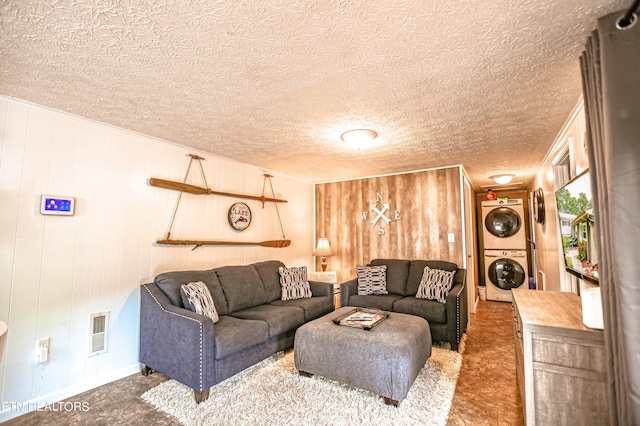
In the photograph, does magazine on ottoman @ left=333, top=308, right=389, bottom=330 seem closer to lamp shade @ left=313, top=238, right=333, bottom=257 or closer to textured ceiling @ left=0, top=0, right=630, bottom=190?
textured ceiling @ left=0, top=0, right=630, bottom=190

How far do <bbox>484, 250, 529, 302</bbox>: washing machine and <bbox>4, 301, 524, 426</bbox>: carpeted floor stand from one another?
287 cm

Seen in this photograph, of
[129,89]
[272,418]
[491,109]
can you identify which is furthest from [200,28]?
[272,418]

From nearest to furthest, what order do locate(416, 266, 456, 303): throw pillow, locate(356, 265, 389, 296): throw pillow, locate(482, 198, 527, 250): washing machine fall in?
locate(416, 266, 456, 303): throw pillow → locate(356, 265, 389, 296): throw pillow → locate(482, 198, 527, 250): washing machine

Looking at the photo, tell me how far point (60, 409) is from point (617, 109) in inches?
152

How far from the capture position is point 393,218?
4871 millimetres

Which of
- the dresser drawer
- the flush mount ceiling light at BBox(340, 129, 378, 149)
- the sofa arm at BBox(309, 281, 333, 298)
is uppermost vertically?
the flush mount ceiling light at BBox(340, 129, 378, 149)

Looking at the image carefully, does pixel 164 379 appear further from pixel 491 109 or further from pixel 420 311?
pixel 491 109

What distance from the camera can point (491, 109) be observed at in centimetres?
244

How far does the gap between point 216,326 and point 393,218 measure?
3.21 metres

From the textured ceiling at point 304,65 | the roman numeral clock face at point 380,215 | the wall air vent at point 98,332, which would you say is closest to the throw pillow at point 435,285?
the roman numeral clock face at point 380,215

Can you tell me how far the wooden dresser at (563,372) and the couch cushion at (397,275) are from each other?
7.83 ft

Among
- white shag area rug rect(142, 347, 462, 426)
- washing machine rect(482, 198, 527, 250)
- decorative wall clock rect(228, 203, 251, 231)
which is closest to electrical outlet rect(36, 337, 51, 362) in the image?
white shag area rug rect(142, 347, 462, 426)

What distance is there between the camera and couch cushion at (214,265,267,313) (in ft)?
10.7

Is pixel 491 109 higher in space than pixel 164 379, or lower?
higher
